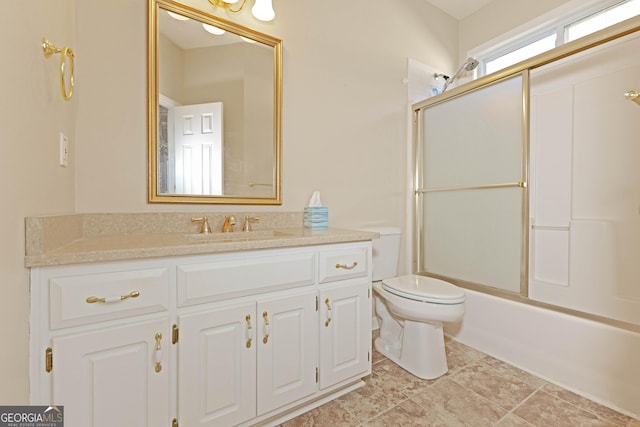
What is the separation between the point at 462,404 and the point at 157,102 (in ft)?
6.93

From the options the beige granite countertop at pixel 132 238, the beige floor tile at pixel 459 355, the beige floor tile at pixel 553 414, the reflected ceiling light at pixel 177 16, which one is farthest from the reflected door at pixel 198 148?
the beige floor tile at pixel 553 414

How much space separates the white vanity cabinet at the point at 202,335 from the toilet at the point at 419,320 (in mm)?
281

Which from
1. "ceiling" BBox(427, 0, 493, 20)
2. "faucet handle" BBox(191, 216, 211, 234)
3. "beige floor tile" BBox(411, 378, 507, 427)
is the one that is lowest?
"beige floor tile" BBox(411, 378, 507, 427)

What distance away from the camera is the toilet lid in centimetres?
156

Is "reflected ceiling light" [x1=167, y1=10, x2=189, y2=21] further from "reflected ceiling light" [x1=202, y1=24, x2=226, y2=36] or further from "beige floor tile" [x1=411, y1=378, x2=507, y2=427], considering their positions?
"beige floor tile" [x1=411, y1=378, x2=507, y2=427]

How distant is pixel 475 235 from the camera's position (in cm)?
208

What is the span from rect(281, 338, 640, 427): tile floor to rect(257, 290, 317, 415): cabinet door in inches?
6.6

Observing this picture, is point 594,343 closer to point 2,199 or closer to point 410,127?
point 410,127

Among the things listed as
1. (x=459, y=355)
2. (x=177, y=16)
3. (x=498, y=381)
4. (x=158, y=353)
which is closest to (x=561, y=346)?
(x=498, y=381)

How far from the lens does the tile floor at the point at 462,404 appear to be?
131 centimetres

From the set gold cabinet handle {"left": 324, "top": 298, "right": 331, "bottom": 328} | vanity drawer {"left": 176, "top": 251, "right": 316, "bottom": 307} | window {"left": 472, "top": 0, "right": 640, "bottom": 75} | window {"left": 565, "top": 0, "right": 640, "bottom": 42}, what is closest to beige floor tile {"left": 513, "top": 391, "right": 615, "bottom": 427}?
gold cabinet handle {"left": 324, "top": 298, "right": 331, "bottom": 328}

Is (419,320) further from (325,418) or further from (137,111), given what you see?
(137,111)

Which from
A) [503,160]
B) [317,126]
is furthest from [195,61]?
[503,160]

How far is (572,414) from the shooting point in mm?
1346
